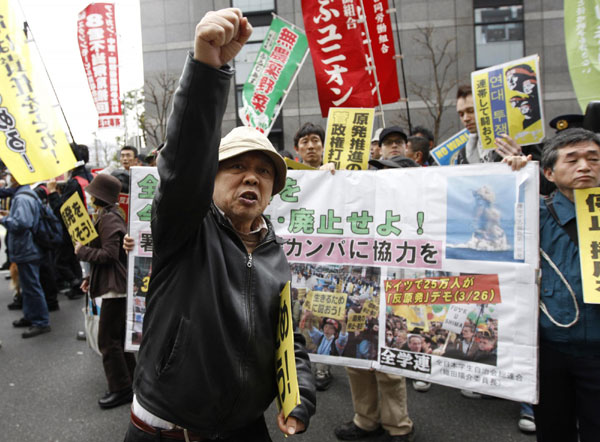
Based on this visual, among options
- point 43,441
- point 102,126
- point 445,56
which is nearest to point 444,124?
point 445,56

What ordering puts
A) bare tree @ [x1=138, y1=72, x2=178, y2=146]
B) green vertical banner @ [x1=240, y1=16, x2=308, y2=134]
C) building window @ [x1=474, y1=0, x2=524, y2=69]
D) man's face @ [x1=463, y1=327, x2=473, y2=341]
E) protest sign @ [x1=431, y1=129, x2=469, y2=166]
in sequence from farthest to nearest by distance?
bare tree @ [x1=138, y1=72, x2=178, y2=146]
building window @ [x1=474, y1=0, x2=524, y2=69]
green vertical banner @ [x1=240, y1=16, x2=308, y2=134]
protest sign @ [x1=431, y1=129, x2=469, y2=166]
man's face @ [x1=463, y1=327, x2=473, y2=341]

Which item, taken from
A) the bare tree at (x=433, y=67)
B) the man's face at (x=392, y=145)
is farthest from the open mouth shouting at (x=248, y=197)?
Result: the bare tree at (x=433, y=67)

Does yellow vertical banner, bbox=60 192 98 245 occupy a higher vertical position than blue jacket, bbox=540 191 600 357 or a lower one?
higher

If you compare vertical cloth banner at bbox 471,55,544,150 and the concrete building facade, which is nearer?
vertical cloth banner at bbox 471,55,544,150

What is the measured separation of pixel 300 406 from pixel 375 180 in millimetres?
1702

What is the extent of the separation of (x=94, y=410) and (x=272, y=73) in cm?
456

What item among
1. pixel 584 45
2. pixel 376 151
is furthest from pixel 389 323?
pixel 584 45

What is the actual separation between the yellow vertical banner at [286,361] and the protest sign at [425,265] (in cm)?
133

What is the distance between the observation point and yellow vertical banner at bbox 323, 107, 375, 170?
11.1 ft

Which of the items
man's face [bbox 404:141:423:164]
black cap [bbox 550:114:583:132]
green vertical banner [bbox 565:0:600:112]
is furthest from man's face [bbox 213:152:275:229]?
green vertical banner [bbox 565:0:600:112]

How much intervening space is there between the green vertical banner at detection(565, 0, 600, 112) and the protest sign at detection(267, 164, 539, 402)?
2.64m

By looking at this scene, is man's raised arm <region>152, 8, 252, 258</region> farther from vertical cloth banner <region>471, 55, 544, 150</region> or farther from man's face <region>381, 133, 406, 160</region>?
man's face <region>381, 133, 406, 160</region>

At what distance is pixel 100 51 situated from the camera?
26.6ft

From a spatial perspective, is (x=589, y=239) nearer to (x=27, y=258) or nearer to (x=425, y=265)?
(x=425, y=265)
